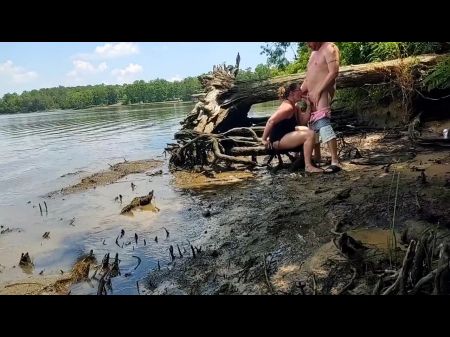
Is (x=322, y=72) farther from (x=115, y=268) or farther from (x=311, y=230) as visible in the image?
(x=115, y=268)

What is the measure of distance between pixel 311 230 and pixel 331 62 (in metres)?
3.59

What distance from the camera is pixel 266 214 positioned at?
5305 millimetres

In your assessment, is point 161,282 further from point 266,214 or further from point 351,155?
point 351,155

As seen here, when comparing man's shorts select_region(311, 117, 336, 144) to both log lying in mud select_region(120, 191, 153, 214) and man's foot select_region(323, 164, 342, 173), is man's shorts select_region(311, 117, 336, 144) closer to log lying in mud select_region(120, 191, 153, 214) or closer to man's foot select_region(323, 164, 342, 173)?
man's foot select_region(323, 164, 342, 173)

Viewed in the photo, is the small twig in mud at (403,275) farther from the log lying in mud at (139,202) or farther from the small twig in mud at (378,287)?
the log lying in mud at (139,202)

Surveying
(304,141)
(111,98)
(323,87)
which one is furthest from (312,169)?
(111,98)

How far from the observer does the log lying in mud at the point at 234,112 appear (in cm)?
955

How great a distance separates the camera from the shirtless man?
6.94 m

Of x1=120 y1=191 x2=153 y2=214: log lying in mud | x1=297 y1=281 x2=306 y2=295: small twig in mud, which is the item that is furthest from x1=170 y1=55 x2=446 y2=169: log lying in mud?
x1=297 y1=281 x2=306 y2=295: small twig in mud

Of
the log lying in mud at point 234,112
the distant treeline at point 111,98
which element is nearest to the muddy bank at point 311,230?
the log lying in mud at point 234,112

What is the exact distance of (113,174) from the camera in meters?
10.6

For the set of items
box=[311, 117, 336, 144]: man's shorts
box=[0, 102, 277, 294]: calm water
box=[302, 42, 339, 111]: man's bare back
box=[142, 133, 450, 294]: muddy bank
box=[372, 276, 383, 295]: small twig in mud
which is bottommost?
box=[0, 102, 277, 294]: calm water
